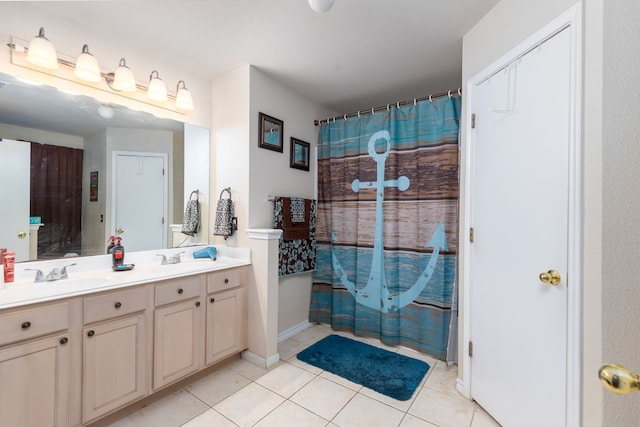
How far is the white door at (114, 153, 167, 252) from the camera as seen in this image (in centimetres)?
201

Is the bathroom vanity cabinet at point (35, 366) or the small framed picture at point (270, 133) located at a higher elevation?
the small framed picture at point (270, 133)


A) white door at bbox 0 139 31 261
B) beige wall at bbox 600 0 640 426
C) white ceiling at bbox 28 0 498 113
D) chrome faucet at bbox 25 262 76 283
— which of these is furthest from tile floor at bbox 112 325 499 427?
white ceiling at bbox 28 0 498 113

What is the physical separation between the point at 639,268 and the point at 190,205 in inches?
103

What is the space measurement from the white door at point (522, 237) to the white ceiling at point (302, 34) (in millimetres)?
563

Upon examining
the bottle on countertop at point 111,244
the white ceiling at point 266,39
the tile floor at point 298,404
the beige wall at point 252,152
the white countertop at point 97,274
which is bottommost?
the tile floor at point 298,404

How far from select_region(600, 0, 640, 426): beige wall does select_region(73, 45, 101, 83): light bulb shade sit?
7.97 ft

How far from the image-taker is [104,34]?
185cm

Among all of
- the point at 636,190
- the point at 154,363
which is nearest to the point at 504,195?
the point at 636,190

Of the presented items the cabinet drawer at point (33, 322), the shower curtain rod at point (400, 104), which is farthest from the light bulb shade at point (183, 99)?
the cabinet drawer at point (33, 322)

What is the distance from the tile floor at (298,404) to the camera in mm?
1607

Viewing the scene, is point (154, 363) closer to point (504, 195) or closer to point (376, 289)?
point (376, 289)

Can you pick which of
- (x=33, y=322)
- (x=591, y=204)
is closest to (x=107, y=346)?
(x=33, y=322)

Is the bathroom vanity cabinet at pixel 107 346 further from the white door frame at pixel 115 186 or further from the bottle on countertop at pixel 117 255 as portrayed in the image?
the white door frame at pixel 115 186

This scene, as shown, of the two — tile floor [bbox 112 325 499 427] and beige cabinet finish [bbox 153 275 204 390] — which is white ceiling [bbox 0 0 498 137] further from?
tile floor [bbox 112 325 499 427]
